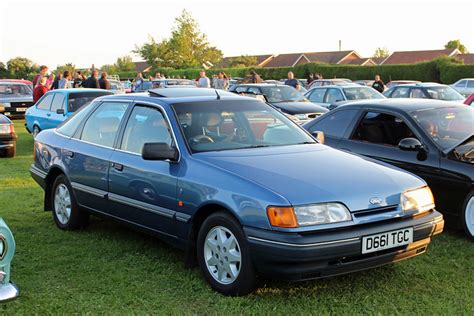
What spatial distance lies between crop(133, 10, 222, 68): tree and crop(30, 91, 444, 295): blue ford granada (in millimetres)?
68547

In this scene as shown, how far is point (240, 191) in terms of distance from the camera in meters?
4.11

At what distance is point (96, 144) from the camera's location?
5828 mm

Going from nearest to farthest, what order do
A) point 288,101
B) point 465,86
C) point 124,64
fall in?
point 288,101 < point 465,86 < point 124,64

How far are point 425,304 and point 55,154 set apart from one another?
13.8 feet

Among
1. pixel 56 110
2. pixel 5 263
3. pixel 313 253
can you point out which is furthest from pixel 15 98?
pixel 313 253

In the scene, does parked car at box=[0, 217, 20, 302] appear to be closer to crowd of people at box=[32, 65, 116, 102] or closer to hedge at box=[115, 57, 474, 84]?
crowd of people at box=[32, 65, 116, 102]

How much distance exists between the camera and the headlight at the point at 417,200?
429 centimetres

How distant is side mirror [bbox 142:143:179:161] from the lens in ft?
15.3

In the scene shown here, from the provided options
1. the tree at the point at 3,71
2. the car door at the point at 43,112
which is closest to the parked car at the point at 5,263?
the car door at the point at 43,112

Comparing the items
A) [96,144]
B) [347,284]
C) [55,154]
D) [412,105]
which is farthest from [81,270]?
[412,105]

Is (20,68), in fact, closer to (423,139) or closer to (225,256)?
(423,139)

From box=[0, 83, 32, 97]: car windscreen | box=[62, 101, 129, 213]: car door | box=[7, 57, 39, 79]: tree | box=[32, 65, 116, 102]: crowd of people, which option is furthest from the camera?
box=[7, 57, 39, 79]: tree

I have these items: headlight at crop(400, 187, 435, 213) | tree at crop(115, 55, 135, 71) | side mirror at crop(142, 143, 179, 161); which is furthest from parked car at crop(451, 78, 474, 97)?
tree at crop(115, 55, 135, 71)

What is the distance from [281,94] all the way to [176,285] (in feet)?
40.7
